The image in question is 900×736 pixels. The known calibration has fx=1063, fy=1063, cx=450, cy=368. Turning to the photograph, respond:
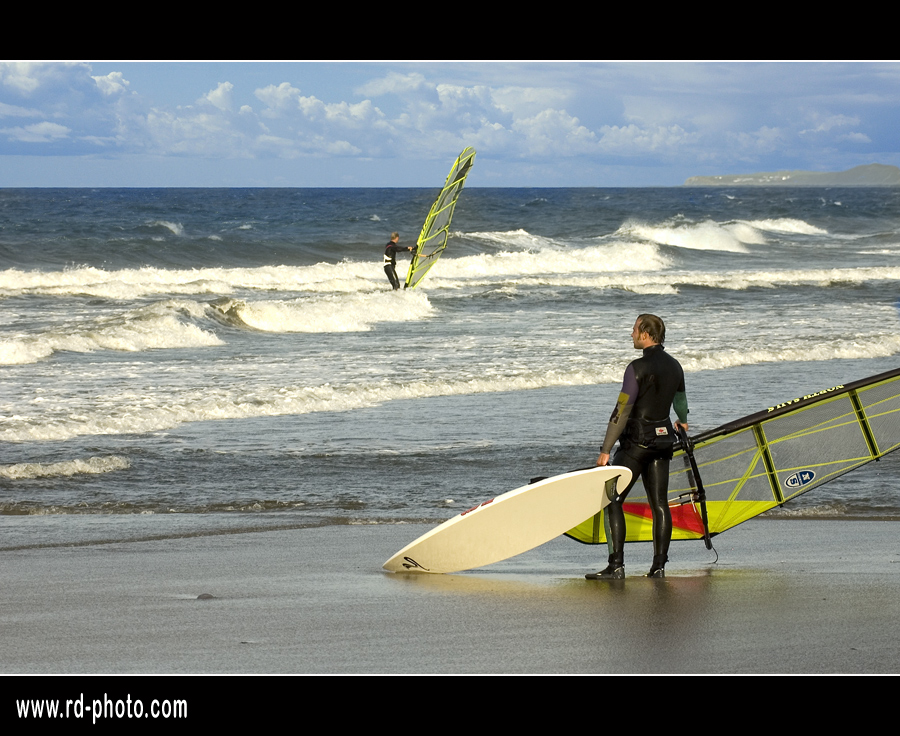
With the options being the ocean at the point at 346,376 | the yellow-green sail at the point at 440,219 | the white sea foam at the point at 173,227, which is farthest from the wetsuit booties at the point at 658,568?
the white sea foam at the point at 173,227

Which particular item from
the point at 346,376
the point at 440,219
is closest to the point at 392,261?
the point at 440,219

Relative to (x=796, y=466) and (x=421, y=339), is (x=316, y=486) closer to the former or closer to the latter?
(x=796, y=466)

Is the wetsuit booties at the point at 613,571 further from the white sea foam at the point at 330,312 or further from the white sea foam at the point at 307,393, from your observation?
the white sea foam at the point at 330,312

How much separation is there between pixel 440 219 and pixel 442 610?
17774 mm

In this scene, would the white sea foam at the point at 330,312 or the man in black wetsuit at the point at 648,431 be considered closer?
the man in black wetsuit at the point at 648,431

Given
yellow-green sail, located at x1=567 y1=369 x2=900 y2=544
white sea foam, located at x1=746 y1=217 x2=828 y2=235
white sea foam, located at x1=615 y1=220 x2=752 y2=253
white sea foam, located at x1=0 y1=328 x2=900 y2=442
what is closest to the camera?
yellow-green sail, located at x1=567 y1=369 x2=900 y2=544

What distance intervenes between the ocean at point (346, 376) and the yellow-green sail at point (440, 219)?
1132 millimetres

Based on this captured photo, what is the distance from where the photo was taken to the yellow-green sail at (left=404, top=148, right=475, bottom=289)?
2048cm

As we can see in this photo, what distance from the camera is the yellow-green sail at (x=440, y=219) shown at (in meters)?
20.5

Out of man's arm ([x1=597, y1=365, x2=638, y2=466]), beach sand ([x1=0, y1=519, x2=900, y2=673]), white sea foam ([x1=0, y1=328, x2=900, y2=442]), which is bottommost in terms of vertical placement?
beach sand ([x1=0, y1=519, x2=900, y2=673])

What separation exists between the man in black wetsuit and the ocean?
1823mm

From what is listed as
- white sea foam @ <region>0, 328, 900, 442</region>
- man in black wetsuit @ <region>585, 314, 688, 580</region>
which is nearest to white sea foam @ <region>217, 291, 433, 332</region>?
white sea foam @ <region>0, 328, 900, 442</region>

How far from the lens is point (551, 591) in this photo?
4676 mm

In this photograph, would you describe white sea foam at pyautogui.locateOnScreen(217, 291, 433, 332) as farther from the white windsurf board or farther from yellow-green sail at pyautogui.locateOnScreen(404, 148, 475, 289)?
the white windsurf board
